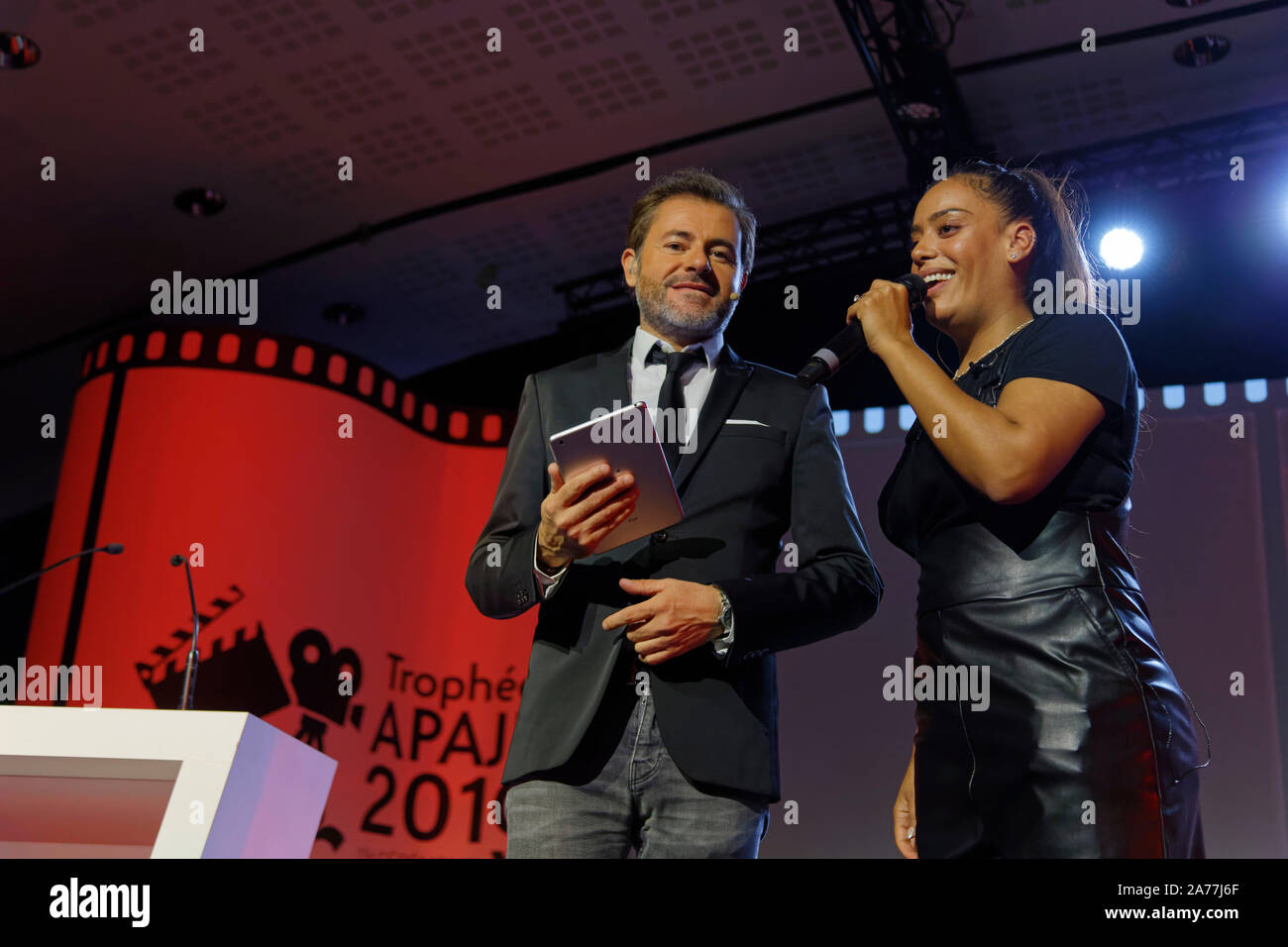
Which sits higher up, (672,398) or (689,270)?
(689,270)

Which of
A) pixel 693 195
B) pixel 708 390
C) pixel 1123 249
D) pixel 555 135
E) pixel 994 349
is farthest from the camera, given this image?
pixel 555 135

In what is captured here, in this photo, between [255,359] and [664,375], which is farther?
[255,359]

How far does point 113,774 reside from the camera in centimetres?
189

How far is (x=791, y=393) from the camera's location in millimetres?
1666

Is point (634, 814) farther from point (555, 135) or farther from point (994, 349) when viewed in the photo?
point (555, 135)

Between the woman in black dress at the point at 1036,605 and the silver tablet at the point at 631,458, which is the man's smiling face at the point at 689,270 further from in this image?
the silver tablet at the point at 631,458

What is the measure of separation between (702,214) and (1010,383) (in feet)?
1.95

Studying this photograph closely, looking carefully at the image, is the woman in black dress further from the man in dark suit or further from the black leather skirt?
the man in dark suit

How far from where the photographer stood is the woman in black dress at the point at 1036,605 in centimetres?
125

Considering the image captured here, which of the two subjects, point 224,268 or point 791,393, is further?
point 224,268

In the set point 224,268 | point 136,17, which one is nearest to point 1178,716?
point 136,17

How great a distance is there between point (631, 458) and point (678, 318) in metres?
0.44

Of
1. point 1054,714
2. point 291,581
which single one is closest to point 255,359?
point 291,581
